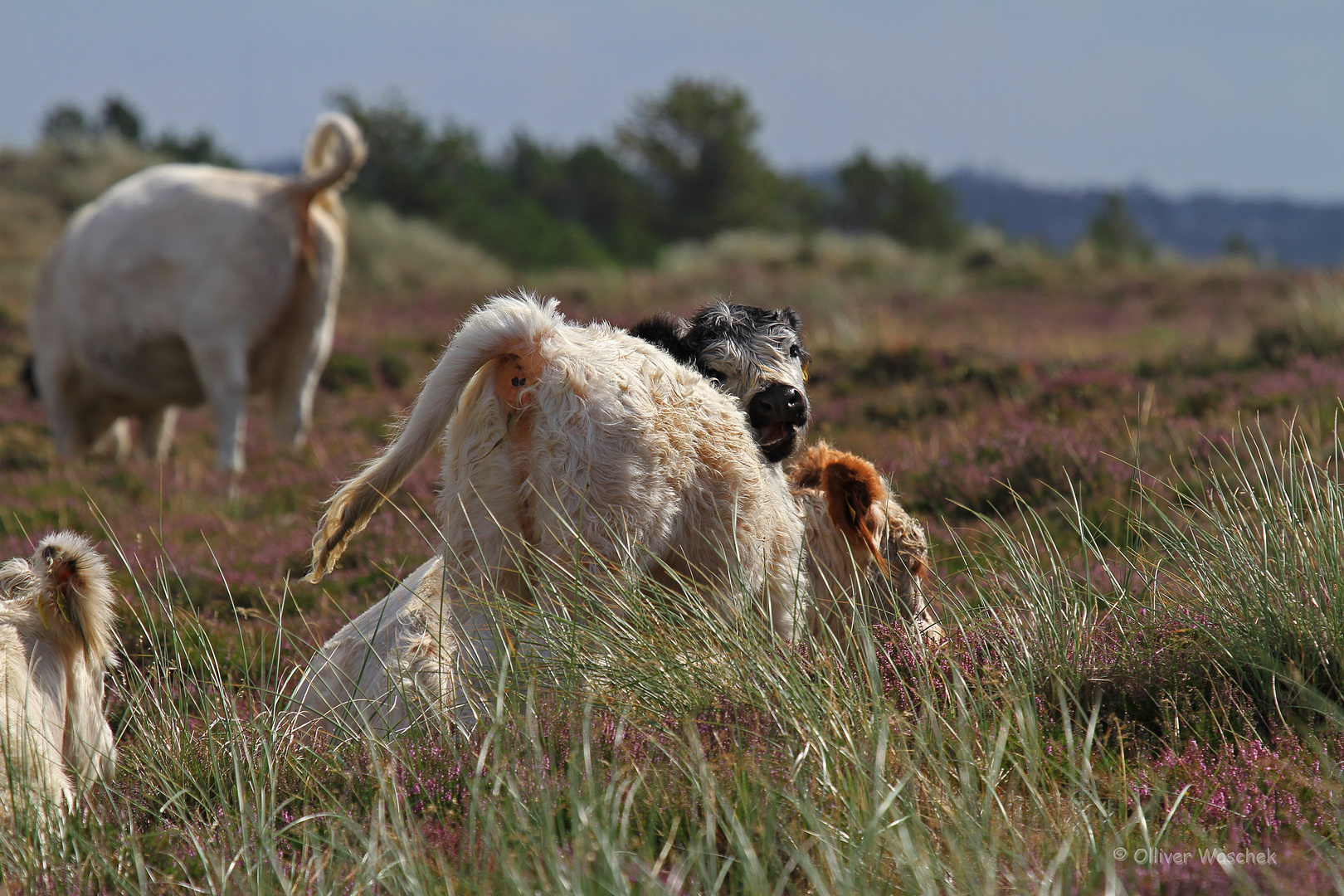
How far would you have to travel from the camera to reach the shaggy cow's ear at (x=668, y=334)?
3.51 meters

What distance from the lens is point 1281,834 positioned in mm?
2127

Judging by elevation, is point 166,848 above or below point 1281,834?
below

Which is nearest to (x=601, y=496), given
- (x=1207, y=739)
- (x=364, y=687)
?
(x=364, y=687)

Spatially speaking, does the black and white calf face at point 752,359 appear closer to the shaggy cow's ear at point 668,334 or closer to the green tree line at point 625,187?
the shaggy cow's ear at point 668,334

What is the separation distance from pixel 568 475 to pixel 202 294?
22.3 feet

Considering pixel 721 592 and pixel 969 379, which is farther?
pixel 969 379

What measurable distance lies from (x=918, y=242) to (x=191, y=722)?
178ft

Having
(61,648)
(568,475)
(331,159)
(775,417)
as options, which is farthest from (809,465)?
(331,159)

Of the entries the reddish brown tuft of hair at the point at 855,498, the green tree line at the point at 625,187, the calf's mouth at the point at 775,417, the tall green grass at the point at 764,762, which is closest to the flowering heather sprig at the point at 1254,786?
the tall green grass at the point at 764,762

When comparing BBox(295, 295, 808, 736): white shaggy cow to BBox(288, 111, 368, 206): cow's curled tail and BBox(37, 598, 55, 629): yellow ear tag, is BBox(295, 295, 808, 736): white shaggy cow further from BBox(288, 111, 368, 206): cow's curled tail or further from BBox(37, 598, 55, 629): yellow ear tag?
BBox(288, 111, 368, 206): cow's curled tail

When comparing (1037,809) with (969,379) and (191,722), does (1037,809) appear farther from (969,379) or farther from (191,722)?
(969,379)

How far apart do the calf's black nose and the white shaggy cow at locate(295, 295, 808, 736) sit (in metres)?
0.25

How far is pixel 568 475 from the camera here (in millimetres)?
2896

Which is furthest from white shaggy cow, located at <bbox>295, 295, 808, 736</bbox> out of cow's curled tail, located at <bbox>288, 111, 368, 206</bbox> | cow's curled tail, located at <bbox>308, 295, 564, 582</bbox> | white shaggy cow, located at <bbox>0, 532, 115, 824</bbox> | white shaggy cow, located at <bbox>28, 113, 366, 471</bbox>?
cow's curled tail, located at <bbox>288, 111, 368, 206</bbox>
